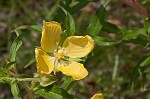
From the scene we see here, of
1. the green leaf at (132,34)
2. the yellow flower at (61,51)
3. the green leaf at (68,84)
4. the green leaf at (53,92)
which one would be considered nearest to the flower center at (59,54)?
the yellow flower at (61,51)

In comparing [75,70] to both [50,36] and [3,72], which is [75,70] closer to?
[50,36]

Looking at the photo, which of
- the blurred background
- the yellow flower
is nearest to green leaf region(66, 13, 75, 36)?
the yellow flower

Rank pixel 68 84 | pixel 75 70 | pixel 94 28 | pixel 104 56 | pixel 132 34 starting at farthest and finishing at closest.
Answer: pixel 104 56 → pixel 132 34 → pixel 94 28 → pixel 68 84 → pixel 75 70

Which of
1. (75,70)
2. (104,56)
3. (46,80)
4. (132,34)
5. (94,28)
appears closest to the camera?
(46,80)

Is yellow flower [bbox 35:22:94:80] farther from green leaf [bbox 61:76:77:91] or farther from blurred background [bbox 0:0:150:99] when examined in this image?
blurred background [bbox 0:0:150:99]

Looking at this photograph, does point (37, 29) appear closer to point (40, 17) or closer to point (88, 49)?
point (88, 49)

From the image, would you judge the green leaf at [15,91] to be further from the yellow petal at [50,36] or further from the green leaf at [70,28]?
the green leaf at [70,28]

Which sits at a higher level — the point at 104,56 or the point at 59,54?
the point at 59,54

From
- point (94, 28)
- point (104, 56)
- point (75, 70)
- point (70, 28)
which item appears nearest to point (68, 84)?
point (75, 70)

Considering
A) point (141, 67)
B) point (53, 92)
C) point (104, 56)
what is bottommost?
point (104, 56)
